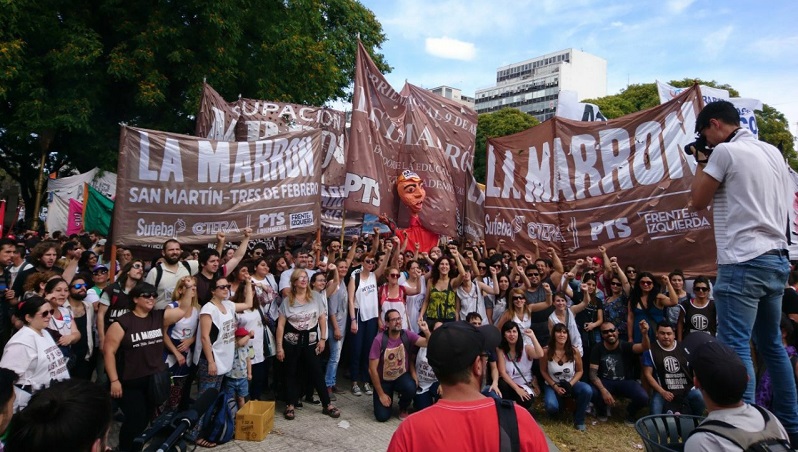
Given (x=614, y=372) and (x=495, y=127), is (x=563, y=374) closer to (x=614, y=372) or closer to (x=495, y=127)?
(x=614, y=372)

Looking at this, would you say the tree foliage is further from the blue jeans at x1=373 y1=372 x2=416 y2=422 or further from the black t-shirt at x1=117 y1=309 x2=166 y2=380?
the black t-shirt at x1=117 y1=309 x2=166 y2=380

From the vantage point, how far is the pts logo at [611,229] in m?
7.54

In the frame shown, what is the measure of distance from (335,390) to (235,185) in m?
3.28

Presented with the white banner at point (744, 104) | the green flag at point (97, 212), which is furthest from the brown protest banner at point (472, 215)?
the green flag at point (97, 212)

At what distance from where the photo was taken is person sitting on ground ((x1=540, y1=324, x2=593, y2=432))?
6.11 m

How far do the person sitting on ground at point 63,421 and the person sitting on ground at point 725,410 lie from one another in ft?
7.04

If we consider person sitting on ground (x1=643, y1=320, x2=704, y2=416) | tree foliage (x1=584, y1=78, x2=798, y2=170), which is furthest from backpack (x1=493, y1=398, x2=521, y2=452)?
tree foliage (x1=584, y1=78, x2=798, y2=170)

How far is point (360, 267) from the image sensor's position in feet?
24.7

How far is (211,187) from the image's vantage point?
708 centimetres

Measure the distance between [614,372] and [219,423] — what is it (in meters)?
4.80

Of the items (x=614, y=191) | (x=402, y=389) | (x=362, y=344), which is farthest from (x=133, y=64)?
(x=614, y=191)

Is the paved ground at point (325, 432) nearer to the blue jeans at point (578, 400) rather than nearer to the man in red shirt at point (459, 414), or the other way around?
the blue jeans at point (578, 400)

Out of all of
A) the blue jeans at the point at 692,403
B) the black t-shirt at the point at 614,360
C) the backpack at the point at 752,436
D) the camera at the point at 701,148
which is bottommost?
the blue jeans at the point at 692,403

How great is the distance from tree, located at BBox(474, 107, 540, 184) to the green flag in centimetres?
2650
